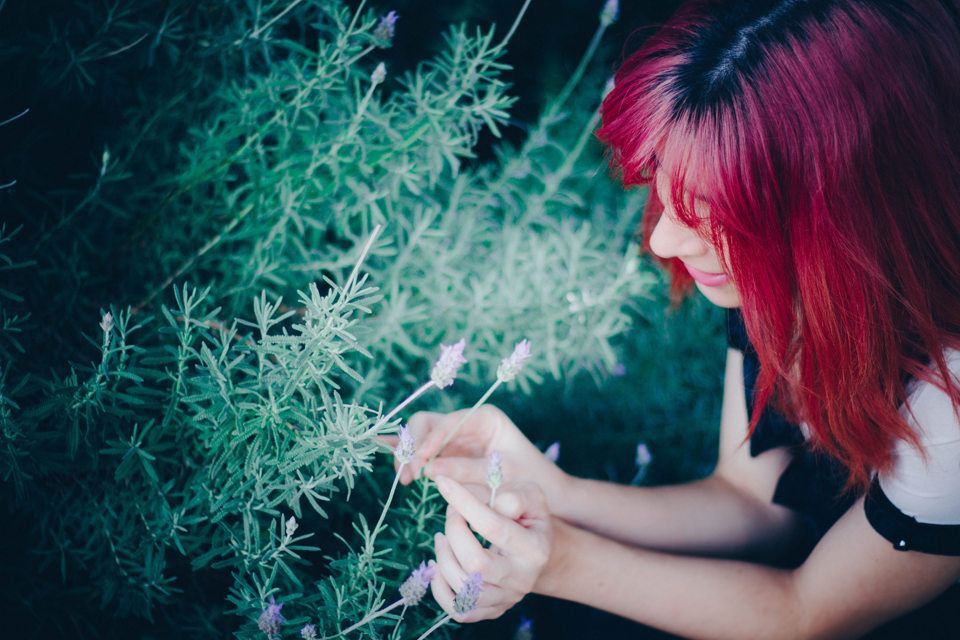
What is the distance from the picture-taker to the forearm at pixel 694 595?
3.68 feet

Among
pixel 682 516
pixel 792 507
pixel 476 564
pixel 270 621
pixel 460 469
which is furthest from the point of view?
pixel 792 507

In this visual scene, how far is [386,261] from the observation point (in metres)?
1.40

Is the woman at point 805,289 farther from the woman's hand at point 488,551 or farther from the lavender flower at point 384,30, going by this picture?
the lavender flower at point 384,30

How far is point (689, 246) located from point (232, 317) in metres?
0.88

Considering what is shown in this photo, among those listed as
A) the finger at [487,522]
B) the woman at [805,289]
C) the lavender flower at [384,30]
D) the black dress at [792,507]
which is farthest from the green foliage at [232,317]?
the black dress at [792,507]

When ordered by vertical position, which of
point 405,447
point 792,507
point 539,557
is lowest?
point 792,507

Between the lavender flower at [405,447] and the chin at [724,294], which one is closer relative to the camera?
the lavender flower at [405,447]

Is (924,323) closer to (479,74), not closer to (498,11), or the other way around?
(479,74)

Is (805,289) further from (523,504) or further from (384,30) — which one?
(384,30)

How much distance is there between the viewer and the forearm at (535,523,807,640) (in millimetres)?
1121

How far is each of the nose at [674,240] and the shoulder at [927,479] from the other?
17.4 inches

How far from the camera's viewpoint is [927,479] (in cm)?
97

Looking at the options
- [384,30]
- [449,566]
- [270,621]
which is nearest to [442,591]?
[449,566]

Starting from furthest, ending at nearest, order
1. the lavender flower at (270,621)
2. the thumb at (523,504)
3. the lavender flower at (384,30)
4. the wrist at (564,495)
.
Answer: the wrist at (564,495), the lavender flower at (384,30), the thumb at (523,504), the lavender flower at (270,621)
